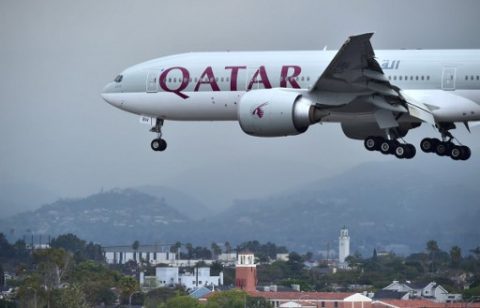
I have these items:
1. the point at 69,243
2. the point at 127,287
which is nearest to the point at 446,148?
the point at 127,287

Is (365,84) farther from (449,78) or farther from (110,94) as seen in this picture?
(110,94)

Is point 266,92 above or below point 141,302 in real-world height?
above

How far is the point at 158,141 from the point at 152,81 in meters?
2.71

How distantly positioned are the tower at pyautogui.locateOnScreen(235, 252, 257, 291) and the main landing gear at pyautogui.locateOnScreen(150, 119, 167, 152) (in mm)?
32668

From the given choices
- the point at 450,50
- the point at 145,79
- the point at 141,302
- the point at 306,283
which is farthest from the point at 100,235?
the point at 450,50

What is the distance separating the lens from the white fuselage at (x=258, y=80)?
6072 centimetres

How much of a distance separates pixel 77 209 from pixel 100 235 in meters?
3.52

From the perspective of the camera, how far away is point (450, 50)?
61969mm

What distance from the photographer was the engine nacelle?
59094 mm

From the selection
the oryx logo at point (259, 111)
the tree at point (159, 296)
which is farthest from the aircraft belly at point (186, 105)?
the tree at point (159, 296)

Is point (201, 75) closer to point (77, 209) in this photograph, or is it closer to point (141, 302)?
point (141, 302)

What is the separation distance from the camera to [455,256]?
10388 cm

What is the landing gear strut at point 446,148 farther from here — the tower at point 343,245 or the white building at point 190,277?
the tower at point 343,245

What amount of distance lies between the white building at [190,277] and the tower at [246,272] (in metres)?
2.21
